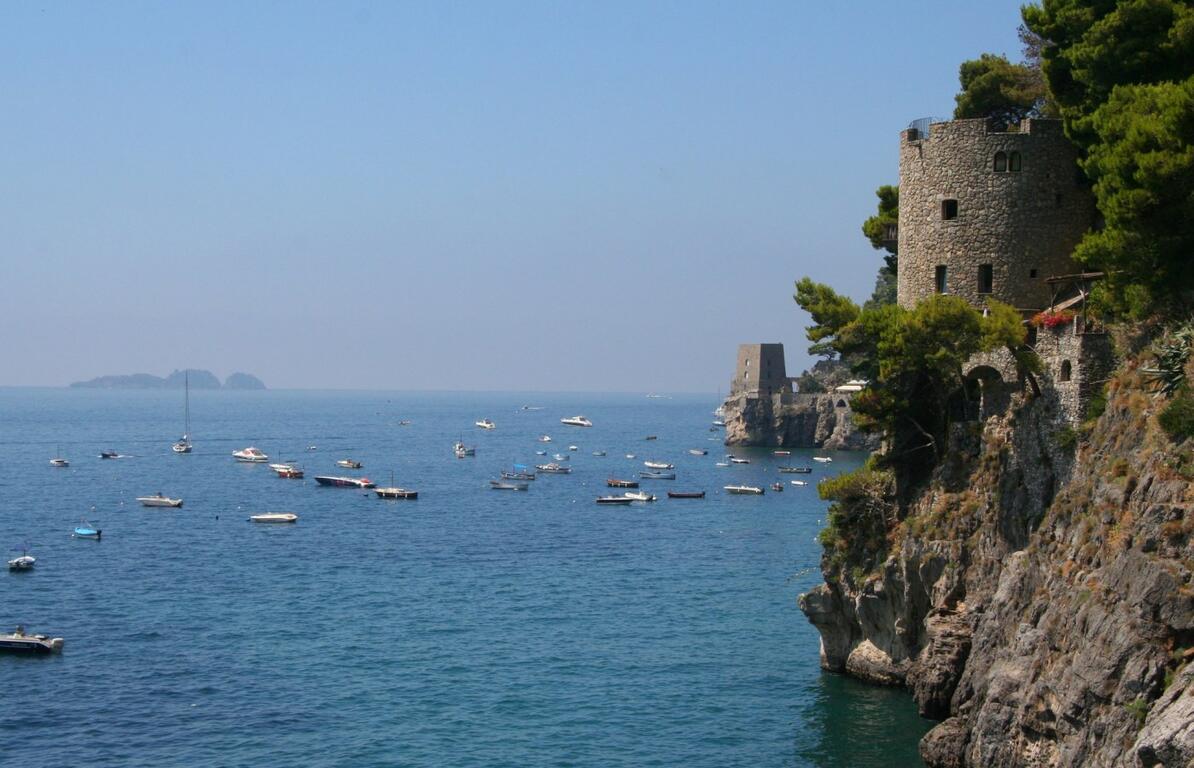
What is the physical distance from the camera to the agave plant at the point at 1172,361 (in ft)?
91.4

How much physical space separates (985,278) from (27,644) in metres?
32.8

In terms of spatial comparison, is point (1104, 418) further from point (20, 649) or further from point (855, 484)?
point (20, 649)

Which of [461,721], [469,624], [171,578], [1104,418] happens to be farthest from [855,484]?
[171,578]

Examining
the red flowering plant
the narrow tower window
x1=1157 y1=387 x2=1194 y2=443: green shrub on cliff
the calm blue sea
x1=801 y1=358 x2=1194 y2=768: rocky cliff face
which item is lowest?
the calm blue sea

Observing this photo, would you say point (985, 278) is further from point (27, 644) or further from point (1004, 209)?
point (27, 644)

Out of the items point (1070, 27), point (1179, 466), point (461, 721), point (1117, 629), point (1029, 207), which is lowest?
point (461, 721)

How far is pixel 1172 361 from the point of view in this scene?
92.2ft

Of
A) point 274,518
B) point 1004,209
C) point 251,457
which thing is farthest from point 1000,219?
point 251,457

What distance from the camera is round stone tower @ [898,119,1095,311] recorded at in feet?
121

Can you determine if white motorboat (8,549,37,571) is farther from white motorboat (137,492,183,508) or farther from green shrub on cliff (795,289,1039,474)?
green shrub on cliff (795,289,1039,474)

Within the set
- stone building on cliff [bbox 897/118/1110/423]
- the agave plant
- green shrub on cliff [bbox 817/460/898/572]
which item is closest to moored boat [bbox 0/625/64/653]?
green shrub on cliff [bbox 817/460/898/572]

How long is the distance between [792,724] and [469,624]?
17.0 metres

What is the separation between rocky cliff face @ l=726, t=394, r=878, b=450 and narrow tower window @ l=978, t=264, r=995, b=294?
3867 inches

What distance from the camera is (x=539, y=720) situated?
125ft
